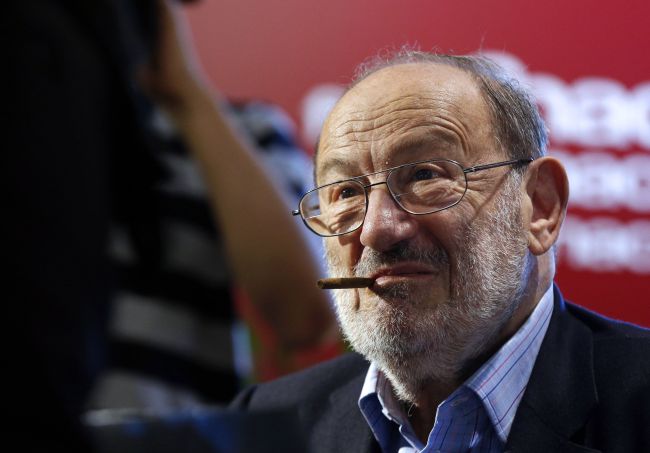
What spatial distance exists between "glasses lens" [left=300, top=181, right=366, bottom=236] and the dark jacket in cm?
38

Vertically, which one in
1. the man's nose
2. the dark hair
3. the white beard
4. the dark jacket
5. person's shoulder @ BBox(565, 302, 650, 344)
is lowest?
the dark jacket

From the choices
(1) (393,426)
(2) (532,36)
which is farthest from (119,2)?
(2) (532,36)

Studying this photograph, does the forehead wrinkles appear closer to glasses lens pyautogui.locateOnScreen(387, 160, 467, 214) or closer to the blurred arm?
glasses lens pyautogui.locateOnScreen(387, 160, 467, 214)

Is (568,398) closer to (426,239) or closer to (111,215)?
(426,239)

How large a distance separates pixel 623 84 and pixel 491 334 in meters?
1.19

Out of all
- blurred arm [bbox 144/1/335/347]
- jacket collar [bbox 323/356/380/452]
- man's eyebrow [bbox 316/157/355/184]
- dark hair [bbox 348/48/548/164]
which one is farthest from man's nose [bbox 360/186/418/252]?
blurred arm [bbox 144/1/335/347]

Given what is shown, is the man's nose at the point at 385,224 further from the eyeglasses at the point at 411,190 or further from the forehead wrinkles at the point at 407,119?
the forehead wrinkles at the point at 407,119

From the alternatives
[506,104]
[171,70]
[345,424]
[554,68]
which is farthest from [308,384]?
[171,70]

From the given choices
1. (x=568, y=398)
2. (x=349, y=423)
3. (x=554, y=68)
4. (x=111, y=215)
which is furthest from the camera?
(x=554, y=68)

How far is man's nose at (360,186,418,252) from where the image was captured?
5.29 feet

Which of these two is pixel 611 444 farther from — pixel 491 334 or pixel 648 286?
pixel 648 286

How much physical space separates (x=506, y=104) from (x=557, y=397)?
0.64 meters

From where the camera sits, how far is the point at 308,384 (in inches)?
76.4

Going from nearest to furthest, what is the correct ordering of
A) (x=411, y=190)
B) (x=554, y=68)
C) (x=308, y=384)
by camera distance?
(x=411, y=190)
(x=308, y=384)
(x=554, y=68)
